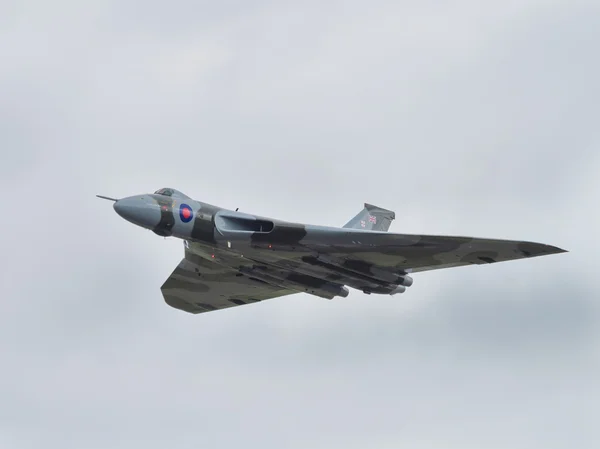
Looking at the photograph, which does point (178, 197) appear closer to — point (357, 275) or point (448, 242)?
point (357, 275)

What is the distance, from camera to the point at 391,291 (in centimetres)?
4781

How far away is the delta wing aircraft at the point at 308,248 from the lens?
44625mm

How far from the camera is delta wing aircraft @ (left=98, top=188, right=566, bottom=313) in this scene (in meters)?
44.6

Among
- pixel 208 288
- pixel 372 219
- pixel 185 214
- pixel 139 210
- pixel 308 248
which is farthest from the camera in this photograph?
pixel 208 288

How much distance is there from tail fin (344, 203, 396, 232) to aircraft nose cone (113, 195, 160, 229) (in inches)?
386

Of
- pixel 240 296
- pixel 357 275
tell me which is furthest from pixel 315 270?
pixel 240 296

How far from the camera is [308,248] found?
4559cm

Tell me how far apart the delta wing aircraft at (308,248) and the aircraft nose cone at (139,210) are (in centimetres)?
4

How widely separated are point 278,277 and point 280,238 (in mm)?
3819

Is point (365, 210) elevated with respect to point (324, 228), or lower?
elevated

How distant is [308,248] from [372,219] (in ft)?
21.4

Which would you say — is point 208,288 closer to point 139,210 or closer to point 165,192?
point 165,192

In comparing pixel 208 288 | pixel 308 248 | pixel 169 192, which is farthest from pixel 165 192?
pixel 208 288

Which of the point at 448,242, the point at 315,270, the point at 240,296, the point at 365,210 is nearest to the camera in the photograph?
the point at 448,242
